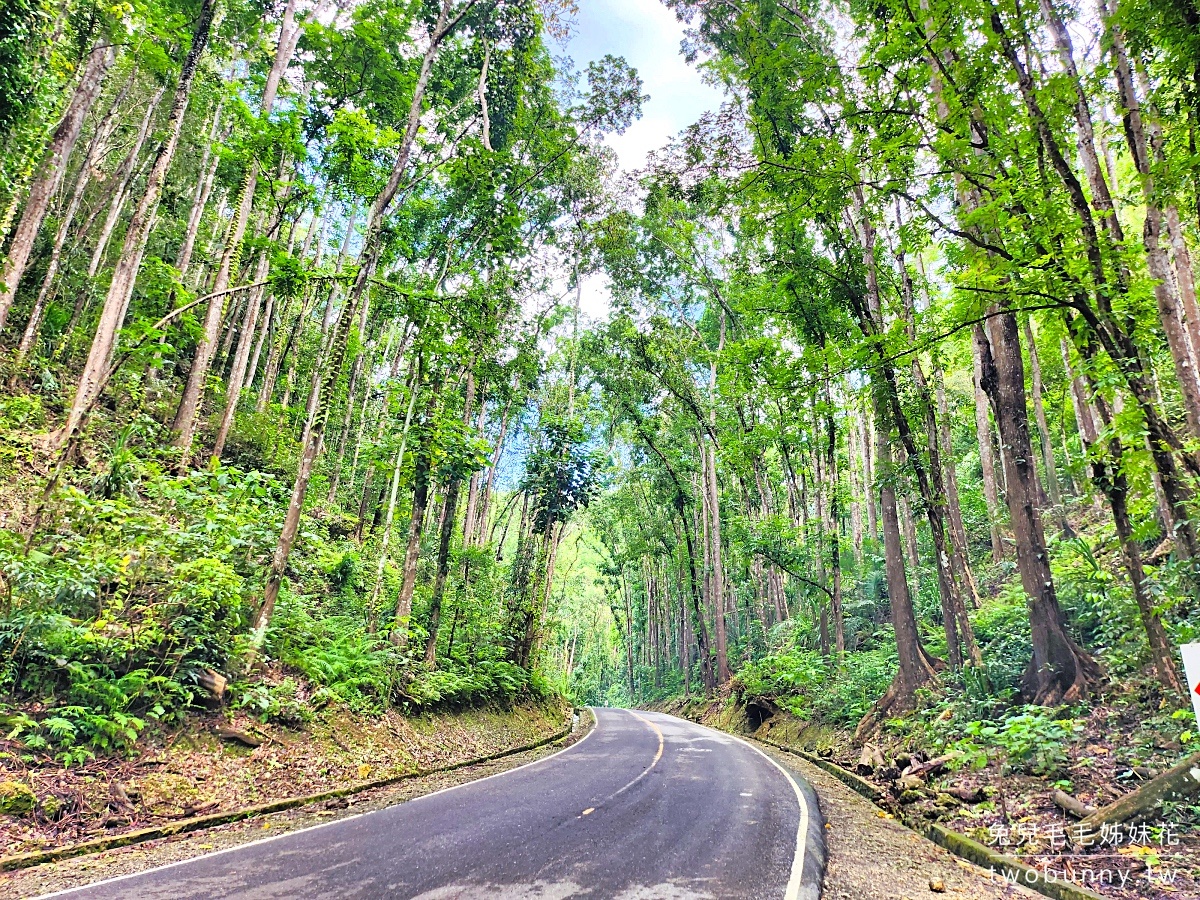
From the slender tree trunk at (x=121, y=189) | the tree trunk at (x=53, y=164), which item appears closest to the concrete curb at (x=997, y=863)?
the tree trunk at (x=53, y=164)

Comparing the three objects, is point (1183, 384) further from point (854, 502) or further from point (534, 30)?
point (854, 502)

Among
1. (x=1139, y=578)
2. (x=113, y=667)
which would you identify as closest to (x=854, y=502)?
(x=1139, y=578)

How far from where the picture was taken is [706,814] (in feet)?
21.8

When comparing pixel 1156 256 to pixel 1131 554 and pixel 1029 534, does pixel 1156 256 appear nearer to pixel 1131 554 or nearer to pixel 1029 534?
pixel 1131 554

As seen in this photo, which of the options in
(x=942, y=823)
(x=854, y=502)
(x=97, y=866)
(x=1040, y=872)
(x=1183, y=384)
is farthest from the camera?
(x=854, y=502)

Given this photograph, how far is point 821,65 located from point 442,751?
1229 cm

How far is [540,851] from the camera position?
500 centimetres

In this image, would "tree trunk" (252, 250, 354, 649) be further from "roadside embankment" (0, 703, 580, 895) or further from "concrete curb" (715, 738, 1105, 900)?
"concrete curb" (715, 738, 1105, 900)

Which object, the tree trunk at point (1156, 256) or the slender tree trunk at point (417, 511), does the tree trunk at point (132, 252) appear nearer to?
the slender tree trunk at point (417, 511)

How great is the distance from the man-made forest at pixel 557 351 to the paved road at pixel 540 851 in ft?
8.83

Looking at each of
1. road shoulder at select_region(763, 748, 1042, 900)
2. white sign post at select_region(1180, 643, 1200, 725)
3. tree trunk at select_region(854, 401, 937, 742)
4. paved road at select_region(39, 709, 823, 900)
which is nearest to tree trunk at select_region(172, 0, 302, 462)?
paved road at select_region(39, 709, 823, 900)

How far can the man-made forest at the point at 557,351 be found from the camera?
6.05 m

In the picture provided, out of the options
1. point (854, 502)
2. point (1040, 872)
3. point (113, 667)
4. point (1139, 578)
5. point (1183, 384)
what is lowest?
point (1040, 872)

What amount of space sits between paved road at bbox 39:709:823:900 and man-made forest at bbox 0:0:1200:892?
269 centimetres
